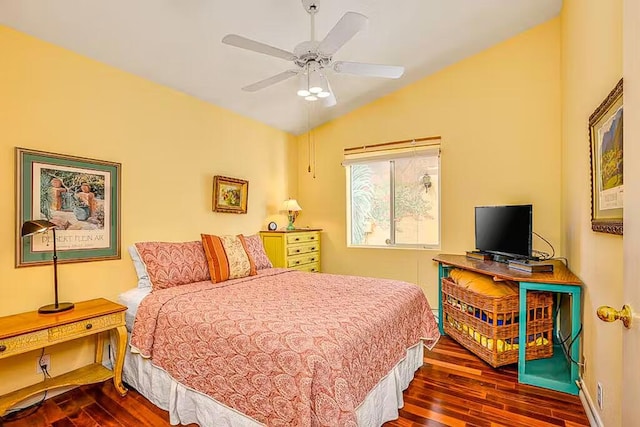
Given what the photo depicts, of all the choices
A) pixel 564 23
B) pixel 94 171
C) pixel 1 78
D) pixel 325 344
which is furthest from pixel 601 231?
pixel 1 78

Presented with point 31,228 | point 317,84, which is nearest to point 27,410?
point 31,228

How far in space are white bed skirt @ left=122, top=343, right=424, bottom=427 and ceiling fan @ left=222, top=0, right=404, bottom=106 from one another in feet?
6.59

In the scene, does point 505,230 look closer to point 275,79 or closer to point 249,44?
point 275,79

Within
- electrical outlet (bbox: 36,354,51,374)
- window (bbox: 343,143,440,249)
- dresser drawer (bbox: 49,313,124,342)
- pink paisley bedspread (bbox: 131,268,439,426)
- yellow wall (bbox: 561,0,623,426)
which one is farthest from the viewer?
window (bbox: 343,143,440,249)

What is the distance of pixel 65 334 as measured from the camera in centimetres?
208

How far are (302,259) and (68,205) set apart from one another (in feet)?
8.42

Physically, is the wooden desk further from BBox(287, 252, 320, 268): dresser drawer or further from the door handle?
BBox(287, 252, 320, 268): dresser drawer

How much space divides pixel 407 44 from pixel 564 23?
1374 millimetres

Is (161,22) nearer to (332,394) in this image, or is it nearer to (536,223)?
(332,394)

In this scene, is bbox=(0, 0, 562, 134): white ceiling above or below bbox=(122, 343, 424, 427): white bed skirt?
above

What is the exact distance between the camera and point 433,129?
3.89 metres

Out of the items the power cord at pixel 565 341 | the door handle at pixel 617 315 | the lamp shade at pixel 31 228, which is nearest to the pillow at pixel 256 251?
the lamp shade at pixel 31 228

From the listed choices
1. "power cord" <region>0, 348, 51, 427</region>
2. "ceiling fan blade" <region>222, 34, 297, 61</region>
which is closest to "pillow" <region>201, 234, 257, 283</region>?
"power cord" <region>0, 348, 51, 427</region>

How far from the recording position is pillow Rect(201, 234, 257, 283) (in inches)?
114
